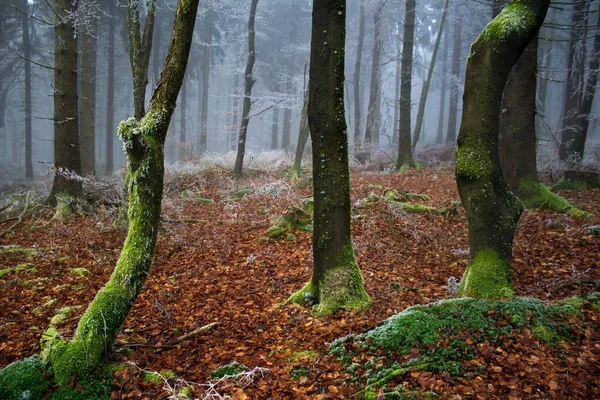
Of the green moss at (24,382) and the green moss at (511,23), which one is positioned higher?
the green moss at (511,23)

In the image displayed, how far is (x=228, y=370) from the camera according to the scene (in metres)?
3.37

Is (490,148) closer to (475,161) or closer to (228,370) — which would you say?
(475,161)

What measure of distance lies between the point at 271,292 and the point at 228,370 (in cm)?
199

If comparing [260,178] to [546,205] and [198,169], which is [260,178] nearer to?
[198,169]

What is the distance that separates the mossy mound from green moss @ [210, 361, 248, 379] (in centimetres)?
82

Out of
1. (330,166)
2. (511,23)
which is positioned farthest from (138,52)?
(511,23)

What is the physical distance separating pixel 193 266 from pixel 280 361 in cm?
354

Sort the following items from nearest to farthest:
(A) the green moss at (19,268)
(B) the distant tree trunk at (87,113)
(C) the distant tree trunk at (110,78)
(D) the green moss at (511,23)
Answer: (D) the green moss at (511,23), (A) the green moss at (19,268), (B) the distant tree trunk at (87,113), (C) the distant tree trunk at (110,78)

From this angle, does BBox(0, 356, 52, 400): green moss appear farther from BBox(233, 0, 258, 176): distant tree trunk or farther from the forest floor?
BBox(233, 0, 258, 176): distant tree trunk

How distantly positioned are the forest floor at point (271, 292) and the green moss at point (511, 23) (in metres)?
2.84

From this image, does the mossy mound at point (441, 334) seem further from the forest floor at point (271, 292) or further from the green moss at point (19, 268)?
the green moss at point (19, 268)

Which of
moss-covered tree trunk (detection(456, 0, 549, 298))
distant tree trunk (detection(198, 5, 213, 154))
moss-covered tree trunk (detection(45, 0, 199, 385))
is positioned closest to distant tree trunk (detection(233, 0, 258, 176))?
distant tree trunk (detection(198, 5, 213, 154))

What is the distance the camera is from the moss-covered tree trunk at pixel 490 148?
3.92 metres

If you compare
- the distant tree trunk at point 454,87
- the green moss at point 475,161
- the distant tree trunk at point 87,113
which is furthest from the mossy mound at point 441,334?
the distant tree trunk at point 454,87
